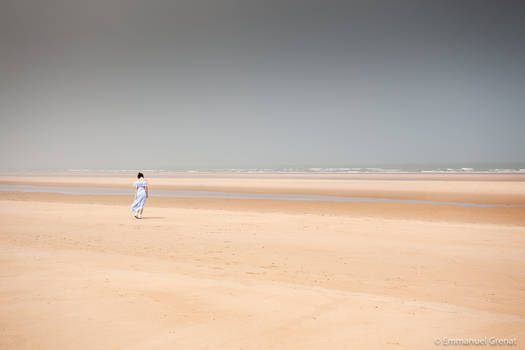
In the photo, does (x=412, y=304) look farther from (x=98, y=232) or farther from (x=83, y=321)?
(x=98, y=232)

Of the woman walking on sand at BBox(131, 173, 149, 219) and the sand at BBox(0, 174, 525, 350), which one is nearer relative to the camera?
the sand at BBox(0, 174, 525, 350)

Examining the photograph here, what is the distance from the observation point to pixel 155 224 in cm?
1616

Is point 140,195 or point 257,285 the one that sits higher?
point 140,195

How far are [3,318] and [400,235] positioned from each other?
455 inches

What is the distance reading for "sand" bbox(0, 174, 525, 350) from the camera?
4.97m

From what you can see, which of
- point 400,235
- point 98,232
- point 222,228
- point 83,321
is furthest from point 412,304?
point 98,232

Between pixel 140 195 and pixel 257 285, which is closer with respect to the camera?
pixel 257 285

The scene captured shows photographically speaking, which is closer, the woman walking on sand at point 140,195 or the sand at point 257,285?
the sand at point 257,285

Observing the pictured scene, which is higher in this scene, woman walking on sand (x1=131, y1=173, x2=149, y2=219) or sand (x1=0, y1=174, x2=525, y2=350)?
woman walking on sand (x1=131, y1=173, x2=149, y2=219)

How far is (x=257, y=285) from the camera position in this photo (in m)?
7.31

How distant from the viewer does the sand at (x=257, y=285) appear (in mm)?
4969

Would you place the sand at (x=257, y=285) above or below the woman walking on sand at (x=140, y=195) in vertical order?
below

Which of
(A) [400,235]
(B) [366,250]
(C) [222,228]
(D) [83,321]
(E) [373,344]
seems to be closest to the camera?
(E) [373,344]

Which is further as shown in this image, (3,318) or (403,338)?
(3,318)
